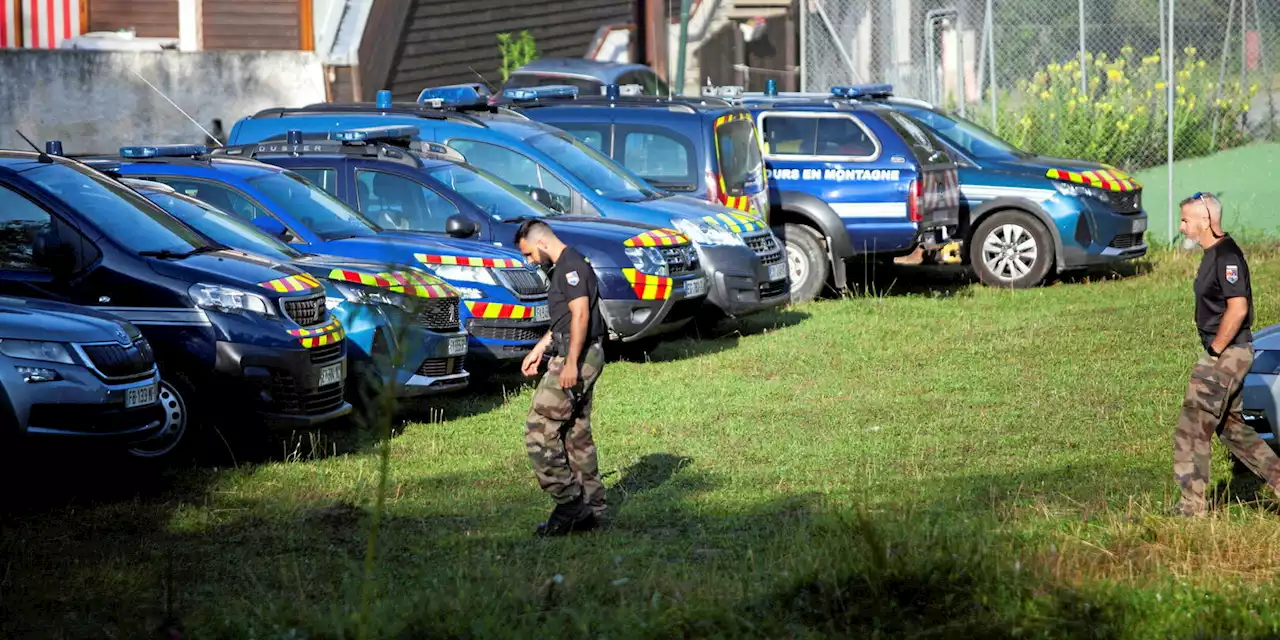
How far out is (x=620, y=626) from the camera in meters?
5.23

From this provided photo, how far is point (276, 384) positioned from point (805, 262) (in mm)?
7970

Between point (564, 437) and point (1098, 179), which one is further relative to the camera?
point (1098, 179)

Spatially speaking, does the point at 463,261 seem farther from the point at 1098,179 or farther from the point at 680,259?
the point at 1098,179

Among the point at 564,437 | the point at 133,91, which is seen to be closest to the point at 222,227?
the point at 564,437

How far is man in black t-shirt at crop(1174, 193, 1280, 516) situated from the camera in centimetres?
690

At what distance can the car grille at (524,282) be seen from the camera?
10766mm

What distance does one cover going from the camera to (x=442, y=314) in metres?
9.95

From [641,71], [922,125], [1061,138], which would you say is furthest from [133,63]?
[1061,138]

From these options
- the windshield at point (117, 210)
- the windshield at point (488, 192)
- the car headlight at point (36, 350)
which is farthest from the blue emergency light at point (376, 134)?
the car headlight at point (36, 350)

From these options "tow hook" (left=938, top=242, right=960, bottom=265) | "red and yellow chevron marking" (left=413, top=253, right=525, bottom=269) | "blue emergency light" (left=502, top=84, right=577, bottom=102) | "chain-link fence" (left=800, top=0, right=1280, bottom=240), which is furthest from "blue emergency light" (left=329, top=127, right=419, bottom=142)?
"chain-link fence" (left=800, top=0, right=1280, bottom=240)

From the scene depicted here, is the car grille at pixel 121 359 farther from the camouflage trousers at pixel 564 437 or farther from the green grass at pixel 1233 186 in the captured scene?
the green grass at pixel 1233 186

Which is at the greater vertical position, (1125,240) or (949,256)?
(1125,240)

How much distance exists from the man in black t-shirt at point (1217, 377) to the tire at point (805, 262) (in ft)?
27.3

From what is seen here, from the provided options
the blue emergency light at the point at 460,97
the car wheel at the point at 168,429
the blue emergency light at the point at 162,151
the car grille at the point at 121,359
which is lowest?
the car wheel at the point at 168,429
